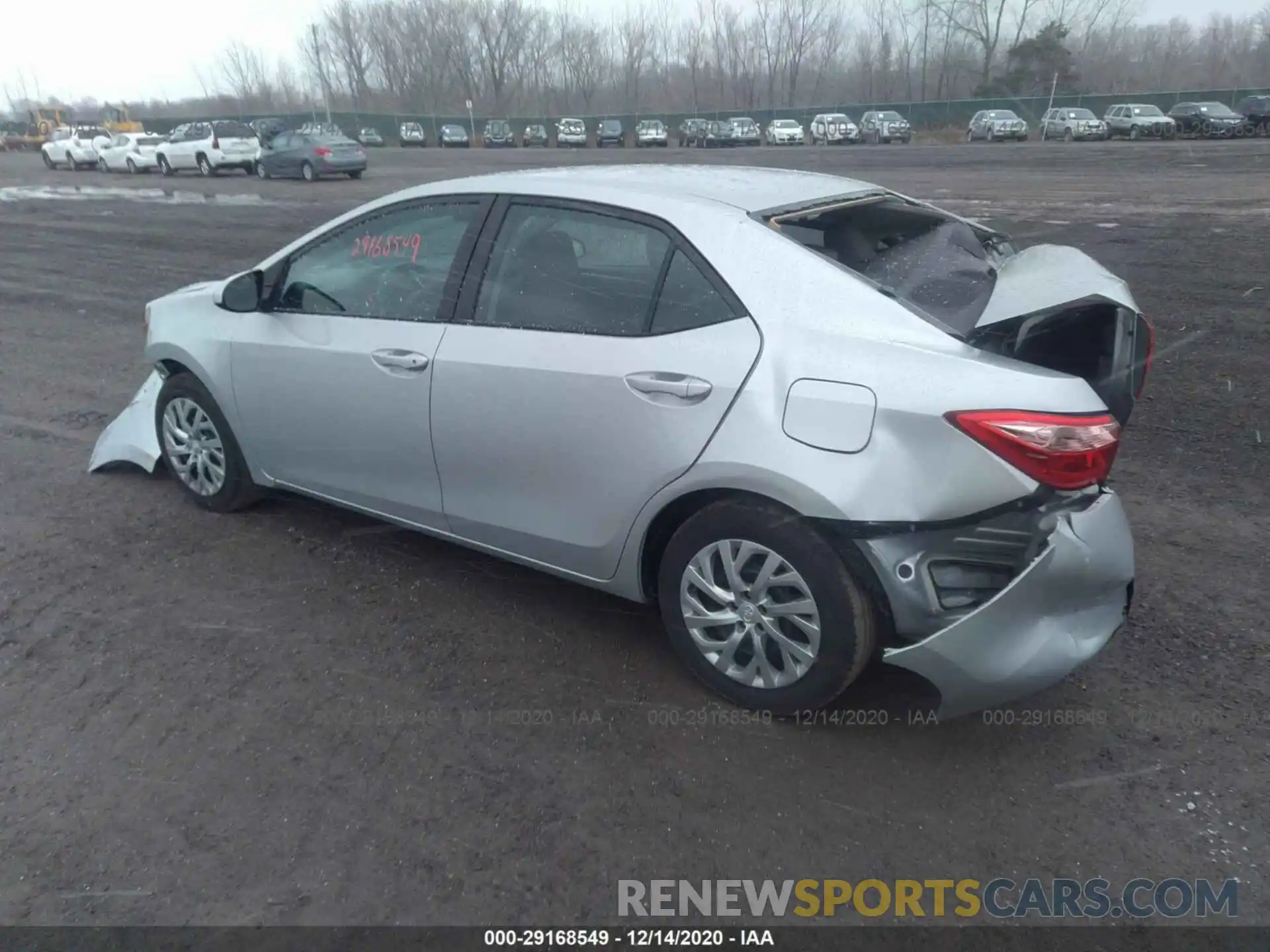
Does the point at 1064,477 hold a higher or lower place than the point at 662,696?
higher

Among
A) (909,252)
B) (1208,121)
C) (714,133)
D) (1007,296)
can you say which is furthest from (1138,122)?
(1007,296)

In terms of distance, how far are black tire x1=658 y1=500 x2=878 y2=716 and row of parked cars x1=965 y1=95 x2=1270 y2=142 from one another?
42.0 meters

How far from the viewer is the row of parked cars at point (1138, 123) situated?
37.1 m

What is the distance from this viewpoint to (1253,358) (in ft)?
23.1

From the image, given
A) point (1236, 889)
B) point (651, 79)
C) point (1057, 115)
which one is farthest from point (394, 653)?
point (651, 79)

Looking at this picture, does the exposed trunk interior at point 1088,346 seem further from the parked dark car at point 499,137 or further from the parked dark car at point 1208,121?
the parked dark car at point 499,137

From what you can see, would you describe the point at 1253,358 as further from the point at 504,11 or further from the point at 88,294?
the point at 504,11

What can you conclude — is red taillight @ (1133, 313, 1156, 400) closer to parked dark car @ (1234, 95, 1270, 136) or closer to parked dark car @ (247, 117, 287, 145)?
parked dark car @ (247, 117, 287, 145)

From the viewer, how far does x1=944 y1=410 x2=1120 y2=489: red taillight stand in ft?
9.28

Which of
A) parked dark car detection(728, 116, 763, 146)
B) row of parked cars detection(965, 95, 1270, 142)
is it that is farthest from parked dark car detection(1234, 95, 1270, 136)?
parked dark car detection(728, 116, 763, 146)

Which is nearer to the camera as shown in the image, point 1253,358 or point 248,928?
point 248,928

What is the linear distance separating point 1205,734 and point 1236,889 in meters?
0.68

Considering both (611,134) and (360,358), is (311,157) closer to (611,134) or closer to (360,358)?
(360,358)

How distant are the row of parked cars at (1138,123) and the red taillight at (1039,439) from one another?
41.8 m
